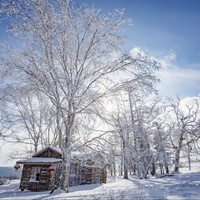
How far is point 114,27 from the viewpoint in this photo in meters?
11.2

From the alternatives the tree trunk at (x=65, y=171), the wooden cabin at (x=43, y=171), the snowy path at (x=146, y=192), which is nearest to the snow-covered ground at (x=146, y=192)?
the snowy path at (x=146, y=192)

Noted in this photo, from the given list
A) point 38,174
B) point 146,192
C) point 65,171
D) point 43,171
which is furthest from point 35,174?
point 146,192

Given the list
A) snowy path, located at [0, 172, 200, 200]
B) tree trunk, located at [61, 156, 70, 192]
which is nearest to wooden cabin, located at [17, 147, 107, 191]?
tree trunk, located at [61, 156, 70, 192]

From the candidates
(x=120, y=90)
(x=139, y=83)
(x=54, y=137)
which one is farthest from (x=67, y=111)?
(x=54, y=137)

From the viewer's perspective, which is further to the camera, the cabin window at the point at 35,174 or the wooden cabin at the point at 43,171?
the cabin window at the point at 35,174

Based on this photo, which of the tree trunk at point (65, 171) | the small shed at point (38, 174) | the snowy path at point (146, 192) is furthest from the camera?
the small shed at point (38, 174)

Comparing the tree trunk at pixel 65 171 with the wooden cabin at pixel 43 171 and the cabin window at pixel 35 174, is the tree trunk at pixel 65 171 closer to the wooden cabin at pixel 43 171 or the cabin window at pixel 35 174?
the wooden cabin at pixel 43 171

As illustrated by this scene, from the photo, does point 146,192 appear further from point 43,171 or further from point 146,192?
point 43,171

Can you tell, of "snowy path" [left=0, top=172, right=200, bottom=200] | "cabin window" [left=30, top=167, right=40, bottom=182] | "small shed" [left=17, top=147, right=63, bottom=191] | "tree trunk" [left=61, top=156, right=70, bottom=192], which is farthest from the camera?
"cabin window" [left=30, top=167, right=40, bottom=182]

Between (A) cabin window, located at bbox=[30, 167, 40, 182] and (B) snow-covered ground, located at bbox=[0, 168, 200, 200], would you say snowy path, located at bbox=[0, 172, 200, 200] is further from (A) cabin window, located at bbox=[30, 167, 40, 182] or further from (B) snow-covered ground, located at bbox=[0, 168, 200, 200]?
(A) cabin window, located at bbox=[30, 167, 40, 182]

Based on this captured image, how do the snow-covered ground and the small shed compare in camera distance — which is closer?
the snow-covered ground

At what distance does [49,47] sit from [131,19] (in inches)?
199

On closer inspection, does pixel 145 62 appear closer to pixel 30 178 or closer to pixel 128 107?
pixel 128 107

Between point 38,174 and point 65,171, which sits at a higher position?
point 65,171
